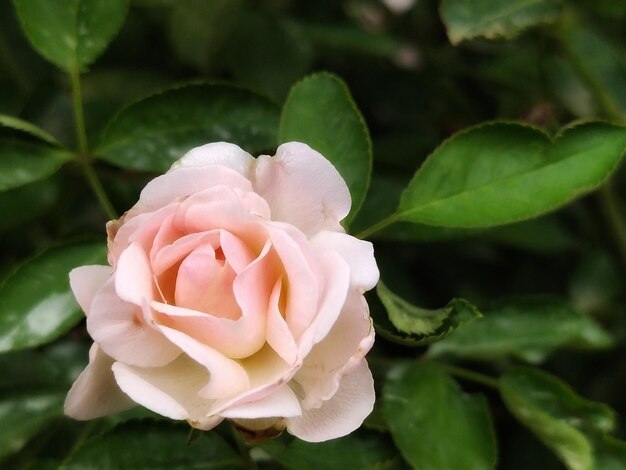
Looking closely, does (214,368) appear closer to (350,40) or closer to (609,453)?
(609,453)

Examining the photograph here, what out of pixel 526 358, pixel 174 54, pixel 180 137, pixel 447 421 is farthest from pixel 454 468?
pixel 174 54

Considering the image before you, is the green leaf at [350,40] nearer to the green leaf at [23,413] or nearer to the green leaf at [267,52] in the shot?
the green leaf at [267,52]

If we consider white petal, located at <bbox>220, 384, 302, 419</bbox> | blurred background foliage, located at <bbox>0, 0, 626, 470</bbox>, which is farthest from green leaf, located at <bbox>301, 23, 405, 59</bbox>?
white petal, located at <bbox>220, 384, 302, 419</bbox>

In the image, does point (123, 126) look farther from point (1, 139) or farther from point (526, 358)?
point (526, 358)

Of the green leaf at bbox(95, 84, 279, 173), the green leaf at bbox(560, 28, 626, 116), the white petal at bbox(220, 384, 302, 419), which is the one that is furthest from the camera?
the green leaf at bbox(560, 28, 626, 116)

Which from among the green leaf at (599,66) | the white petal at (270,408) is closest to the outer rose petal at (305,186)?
the white petal at (270,408)

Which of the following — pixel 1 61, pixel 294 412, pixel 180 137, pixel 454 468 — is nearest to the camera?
pixel 294 412

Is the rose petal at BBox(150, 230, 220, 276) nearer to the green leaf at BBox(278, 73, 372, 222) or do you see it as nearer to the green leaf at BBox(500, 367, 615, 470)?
the green leaf at BBox(278, 73, 372, 222)
